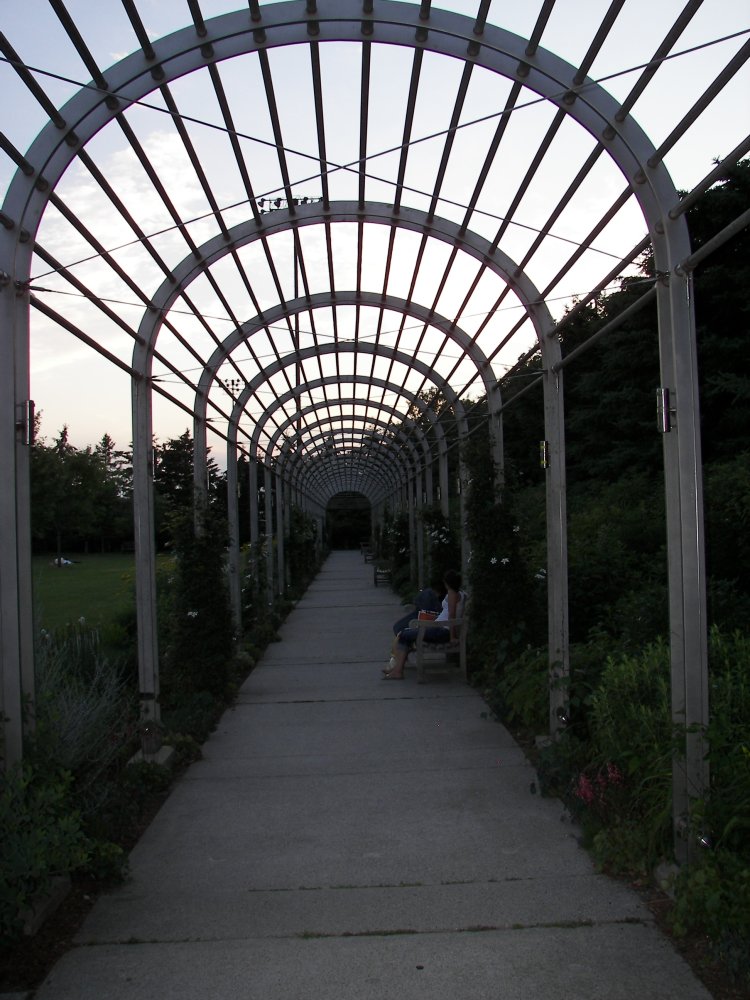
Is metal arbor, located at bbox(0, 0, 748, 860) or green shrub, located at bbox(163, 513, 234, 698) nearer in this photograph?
metal arbor, located at bbox(0, 0, 748, 860)

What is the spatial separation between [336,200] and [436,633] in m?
4.62

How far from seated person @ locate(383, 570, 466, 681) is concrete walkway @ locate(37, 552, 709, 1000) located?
102 inches

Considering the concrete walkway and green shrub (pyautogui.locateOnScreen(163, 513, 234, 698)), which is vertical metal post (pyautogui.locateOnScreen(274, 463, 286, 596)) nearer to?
green shrub (pyautogui.locateOnScreen(163, 513, 234, 698))

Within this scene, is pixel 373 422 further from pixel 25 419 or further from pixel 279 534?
pixel 25 419

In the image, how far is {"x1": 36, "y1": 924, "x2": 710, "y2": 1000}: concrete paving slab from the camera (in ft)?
10.3

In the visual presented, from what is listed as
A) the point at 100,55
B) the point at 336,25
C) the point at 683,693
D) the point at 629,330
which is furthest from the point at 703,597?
the point at 629,330

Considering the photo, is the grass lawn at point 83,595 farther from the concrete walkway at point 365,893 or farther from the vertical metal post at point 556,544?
the vertical metal post at point 556,544

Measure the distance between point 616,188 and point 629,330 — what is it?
54.2 ft

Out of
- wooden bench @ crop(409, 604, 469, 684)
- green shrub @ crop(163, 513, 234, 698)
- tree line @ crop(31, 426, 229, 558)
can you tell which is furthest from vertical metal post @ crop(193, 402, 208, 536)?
tree line @ crop(31, 426, 229, 558)

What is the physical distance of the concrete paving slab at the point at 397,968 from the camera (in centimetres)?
314

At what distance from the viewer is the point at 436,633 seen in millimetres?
9781

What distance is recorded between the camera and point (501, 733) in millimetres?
7109

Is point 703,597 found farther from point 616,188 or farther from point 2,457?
point 2,457

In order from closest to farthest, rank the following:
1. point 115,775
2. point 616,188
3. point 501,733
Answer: point 616,188 < point 115,775 < point 501,733
